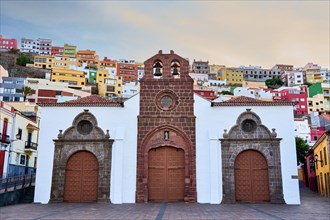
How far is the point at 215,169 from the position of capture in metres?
20.0

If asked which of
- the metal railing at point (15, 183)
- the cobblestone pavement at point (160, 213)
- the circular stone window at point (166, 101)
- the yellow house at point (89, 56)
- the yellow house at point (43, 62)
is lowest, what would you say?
the cobblestone pavement at point (160, 213)

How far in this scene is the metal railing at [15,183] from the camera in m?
18.4

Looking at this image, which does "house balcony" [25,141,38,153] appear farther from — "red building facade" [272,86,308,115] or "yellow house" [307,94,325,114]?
"yellow house" [307,94,325,114]

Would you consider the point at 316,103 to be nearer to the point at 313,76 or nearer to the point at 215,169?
the point at 313,76

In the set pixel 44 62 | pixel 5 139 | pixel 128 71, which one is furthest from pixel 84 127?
pixel 128 71

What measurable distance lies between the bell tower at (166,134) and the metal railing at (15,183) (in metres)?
6.98

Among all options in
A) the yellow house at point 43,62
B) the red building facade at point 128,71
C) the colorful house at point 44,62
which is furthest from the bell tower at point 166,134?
the red building facade at point 128,71

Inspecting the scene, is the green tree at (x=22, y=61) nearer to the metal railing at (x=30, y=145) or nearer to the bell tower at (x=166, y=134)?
the metal railing at (x=30, y=145)

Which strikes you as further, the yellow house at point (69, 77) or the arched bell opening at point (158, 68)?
the yellow house at point (69, 77)

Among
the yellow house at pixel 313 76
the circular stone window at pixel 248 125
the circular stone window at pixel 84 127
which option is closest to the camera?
the circular stone window at pixel 248 125

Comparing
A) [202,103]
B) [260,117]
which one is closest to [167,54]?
[202,103]

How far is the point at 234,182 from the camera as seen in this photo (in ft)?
64.8

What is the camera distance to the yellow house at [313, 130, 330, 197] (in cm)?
2575

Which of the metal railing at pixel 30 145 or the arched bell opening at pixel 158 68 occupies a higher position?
the arched bell opening at pixel 158 68
